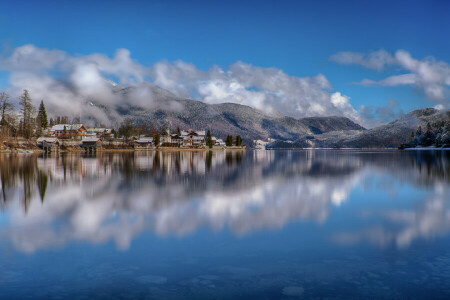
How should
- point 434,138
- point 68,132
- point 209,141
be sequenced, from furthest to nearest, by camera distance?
point 209,141
point 434,138
point 68,132

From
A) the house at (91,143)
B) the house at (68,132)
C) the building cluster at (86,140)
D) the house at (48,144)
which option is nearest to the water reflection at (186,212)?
the house at (48,144)

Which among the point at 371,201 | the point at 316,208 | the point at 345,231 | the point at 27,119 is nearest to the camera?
the point at 345,231

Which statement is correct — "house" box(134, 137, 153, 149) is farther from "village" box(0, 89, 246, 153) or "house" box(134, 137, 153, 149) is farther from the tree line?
the tree line

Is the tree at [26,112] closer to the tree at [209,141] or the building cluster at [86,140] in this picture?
the building cluster at [86,140]

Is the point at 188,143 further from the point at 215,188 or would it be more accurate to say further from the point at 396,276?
the point at 396,276

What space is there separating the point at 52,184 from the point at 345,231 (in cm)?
1723

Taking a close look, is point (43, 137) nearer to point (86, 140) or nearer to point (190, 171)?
point (86, 140)

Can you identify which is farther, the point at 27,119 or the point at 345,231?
the point at 27,119

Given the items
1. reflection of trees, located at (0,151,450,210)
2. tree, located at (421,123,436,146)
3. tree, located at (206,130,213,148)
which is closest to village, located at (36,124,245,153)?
tree, located at (206,130,213,148)

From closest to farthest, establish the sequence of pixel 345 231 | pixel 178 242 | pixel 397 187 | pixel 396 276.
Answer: pixel 396 276 → pixel 178 242 → pixel 345 231 → pixel 397 187

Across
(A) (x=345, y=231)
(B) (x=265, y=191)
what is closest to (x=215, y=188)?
(B) (x=265, y=191)

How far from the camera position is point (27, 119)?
95938 mm

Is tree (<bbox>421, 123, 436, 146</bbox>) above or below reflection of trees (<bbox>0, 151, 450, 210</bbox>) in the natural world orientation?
above

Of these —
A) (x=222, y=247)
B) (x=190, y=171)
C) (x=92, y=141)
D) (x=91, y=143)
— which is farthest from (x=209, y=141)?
(x=222, y=247)
